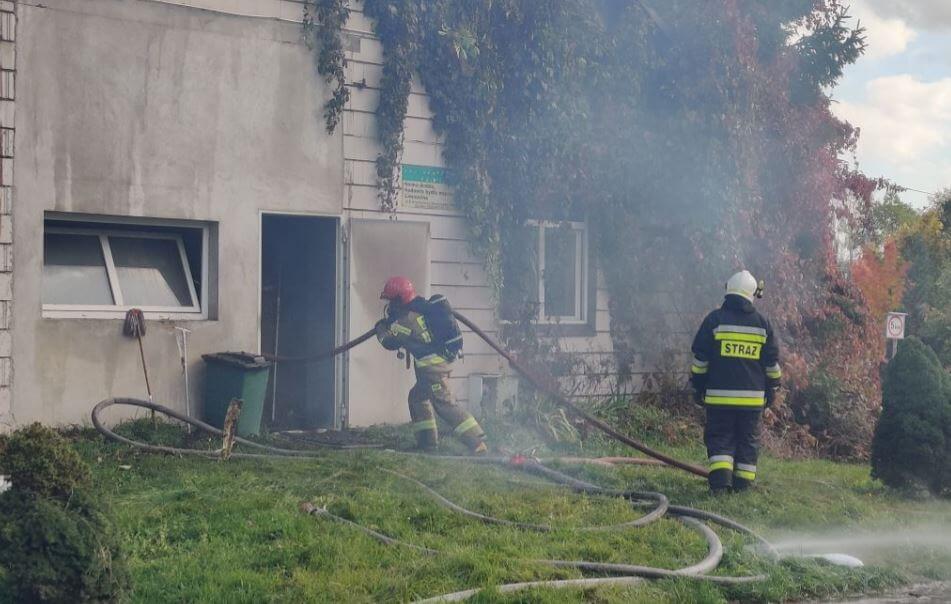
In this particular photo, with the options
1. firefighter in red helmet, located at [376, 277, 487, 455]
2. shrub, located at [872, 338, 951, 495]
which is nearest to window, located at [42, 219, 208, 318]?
firefighter in red helmet, located at [376, 277, 487, 455]

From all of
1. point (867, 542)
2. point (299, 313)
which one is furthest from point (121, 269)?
point (867, 542)

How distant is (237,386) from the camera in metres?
10.5

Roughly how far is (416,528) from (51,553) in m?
2.97

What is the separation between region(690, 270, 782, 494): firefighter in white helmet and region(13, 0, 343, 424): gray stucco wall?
15.1ft

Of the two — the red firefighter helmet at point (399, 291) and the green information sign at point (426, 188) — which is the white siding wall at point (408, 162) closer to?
the green information sign at point (426, 188)

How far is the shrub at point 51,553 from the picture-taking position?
14.1ft

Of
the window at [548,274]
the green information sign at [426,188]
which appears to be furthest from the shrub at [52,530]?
the window at [548,274]

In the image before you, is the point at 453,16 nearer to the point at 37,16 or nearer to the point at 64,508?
the point at 37,16

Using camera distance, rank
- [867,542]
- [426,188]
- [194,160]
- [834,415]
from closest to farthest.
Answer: [867,542] < [194,160] < [426,188] < [834,415]

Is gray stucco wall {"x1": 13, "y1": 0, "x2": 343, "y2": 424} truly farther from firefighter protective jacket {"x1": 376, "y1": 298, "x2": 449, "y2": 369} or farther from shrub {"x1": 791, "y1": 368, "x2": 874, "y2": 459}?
shrub {"x1": 791, "y1": 368, "x2": 874, "y2": 459}

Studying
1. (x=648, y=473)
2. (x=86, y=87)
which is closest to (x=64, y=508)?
(x=648, y=473)

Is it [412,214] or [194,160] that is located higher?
[194,160]

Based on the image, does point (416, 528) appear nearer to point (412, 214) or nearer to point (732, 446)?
point (732, 446)

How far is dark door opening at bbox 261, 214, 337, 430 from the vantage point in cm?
1189
